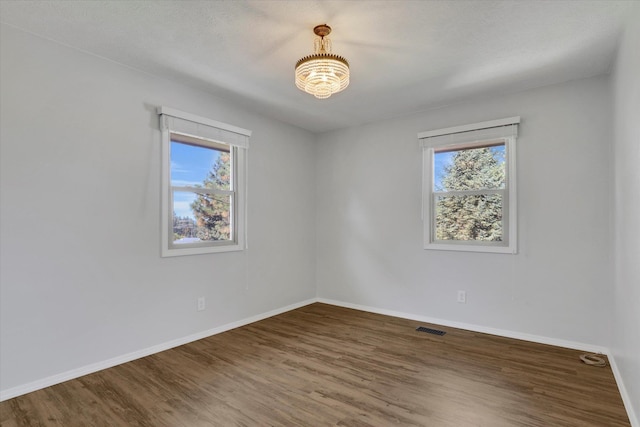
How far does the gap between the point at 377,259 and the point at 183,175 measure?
258 centimetres

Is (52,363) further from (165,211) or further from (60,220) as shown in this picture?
(165,211)

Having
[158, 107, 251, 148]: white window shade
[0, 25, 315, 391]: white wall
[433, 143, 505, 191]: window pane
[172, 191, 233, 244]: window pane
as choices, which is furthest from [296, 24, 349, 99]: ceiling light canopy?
[433, 143, 505, 191]: window pane

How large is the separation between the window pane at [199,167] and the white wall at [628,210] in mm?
3439

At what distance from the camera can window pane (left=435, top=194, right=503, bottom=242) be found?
11.8 ft

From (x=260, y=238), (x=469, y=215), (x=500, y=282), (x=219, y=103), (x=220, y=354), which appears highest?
(x=219, y=103)

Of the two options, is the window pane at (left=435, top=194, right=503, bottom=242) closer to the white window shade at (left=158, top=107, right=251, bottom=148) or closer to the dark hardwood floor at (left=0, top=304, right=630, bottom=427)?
the dark hardwood floor at (left=0, top=304, right=630, bottom=427)

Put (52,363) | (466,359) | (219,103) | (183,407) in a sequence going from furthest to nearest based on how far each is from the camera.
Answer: (219,103) < (466,359) < (52,363) < (183,407)

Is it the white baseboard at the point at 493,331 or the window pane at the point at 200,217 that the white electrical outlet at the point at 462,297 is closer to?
the white baseboard at the point at 493,331

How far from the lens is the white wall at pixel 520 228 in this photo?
3033 mm

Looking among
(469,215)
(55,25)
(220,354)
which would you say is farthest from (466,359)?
(55,25)

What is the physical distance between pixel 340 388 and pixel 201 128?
107 inches

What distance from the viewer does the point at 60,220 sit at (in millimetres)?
2496

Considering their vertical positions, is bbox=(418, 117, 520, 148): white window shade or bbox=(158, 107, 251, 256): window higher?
bbox=(418, 117, 520, 148): white window shade

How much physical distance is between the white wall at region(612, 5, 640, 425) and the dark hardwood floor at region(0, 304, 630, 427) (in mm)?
333
